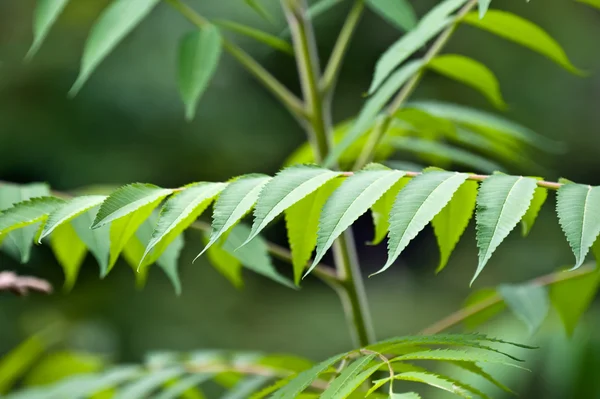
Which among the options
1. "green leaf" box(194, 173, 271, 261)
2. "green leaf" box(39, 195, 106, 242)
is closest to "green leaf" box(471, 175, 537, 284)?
Answer: "green leaf" box(194, 173, 271, 261)

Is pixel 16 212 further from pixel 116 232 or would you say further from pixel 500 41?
pixel 500 41

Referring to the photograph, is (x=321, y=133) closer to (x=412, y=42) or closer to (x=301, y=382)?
(x=412, y=42)

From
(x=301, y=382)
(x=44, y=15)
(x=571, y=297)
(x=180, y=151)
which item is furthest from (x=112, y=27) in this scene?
(x=180, y=151)

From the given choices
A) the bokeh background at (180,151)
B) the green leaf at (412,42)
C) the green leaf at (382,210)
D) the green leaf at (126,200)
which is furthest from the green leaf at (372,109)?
the bokeh background at (180,151)

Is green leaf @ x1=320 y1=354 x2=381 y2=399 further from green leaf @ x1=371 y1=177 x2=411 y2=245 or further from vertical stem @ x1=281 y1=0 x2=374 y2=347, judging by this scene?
vertical stem @ x1=281 y1=0 x2=374 y2=347

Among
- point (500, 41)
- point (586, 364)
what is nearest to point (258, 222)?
point (586, 364)
